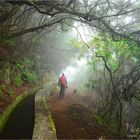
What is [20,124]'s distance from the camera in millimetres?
10133

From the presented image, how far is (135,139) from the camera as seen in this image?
395 inches

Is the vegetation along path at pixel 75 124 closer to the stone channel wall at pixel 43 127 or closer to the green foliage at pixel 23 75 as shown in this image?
the stone channel wall at pixel 43 127

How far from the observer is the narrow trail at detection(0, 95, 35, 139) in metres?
8.81

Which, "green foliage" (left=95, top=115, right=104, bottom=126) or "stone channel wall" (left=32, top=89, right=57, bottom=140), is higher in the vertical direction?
"stone channel wall" (left=32, top=89, right=57, bottom=140)

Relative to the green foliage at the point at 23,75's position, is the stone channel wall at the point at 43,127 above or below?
below

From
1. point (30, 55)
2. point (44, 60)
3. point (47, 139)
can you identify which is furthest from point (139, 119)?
point (44, 60)

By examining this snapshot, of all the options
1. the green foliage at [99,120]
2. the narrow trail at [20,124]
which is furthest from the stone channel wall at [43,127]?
the green foliage at [99,120]

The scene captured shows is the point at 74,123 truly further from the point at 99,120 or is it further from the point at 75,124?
the point at 99,120

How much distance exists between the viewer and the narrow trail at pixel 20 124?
28.9 feet

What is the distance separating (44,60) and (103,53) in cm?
2090

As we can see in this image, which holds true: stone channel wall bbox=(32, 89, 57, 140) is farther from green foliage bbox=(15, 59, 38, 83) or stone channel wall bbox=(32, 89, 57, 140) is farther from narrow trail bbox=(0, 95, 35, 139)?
green foliage bbox=(15, 59, 38, 83)

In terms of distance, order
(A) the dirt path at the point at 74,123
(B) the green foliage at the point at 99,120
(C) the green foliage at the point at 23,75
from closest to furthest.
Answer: (A) the dirt path at the point at 74,123 < (B) the green foliage at the point at 99,120 < (C) the green foliage at the point at 23,75

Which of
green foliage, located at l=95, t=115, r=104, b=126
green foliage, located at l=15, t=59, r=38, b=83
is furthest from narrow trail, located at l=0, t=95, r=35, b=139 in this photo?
green foliage, located at l=15, t=59, r=38, b=83

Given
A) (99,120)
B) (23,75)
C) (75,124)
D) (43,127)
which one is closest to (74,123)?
(75,124)
